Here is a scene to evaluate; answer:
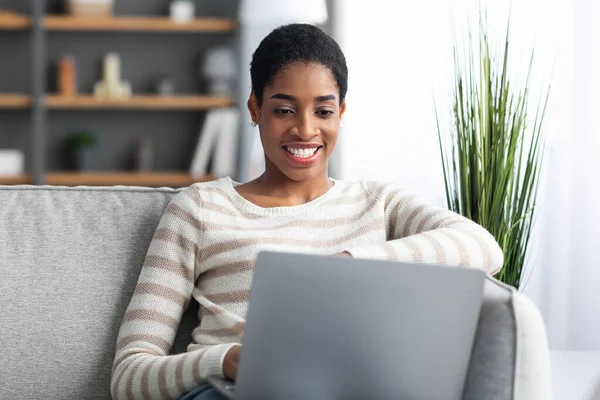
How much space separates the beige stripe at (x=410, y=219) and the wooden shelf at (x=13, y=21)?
3511mm

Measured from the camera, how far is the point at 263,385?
1.14m

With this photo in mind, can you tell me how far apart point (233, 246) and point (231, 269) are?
0.04 m

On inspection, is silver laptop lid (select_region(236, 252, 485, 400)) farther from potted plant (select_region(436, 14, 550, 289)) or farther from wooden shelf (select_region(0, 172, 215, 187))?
wooden shelf (select_region(0, 172, 215, 187))

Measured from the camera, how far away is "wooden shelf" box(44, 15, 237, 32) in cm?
474

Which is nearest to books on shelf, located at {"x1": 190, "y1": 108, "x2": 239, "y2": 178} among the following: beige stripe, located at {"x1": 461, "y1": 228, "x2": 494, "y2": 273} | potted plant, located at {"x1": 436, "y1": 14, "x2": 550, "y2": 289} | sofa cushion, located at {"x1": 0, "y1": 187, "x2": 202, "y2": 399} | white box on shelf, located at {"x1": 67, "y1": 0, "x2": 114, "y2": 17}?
white box on shelf, located at {"x1": 67, "y1": 0, "x2": 114, "y2": 17}

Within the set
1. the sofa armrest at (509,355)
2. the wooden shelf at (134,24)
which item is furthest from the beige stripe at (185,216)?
the wooden shelf at (134,24)

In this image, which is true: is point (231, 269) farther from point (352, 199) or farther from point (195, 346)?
point (352, 199)

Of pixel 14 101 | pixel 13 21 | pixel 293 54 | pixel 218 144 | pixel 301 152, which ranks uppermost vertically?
pixel 293 54

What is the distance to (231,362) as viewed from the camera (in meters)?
1.32

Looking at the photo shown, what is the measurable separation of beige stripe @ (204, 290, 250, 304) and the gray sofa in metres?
0.10

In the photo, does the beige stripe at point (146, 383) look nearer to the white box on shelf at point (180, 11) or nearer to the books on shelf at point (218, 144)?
the books on shelf at point (218, 144)

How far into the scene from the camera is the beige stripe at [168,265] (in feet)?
5.23

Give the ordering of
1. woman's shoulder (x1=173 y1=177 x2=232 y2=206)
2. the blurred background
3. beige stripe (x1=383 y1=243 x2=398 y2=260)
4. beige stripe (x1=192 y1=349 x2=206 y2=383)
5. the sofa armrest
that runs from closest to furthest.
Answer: the sofa armrest < beige stripe (x1=192 y1=349 x2=206 y2=383) < beige stripe (x1=383 y1=243 x2=398 y2=260) < woman's shoulder (x1=173 y1=177 x2=232 y2=206) < the blurred background

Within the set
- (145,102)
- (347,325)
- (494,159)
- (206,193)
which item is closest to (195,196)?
(206,193)
